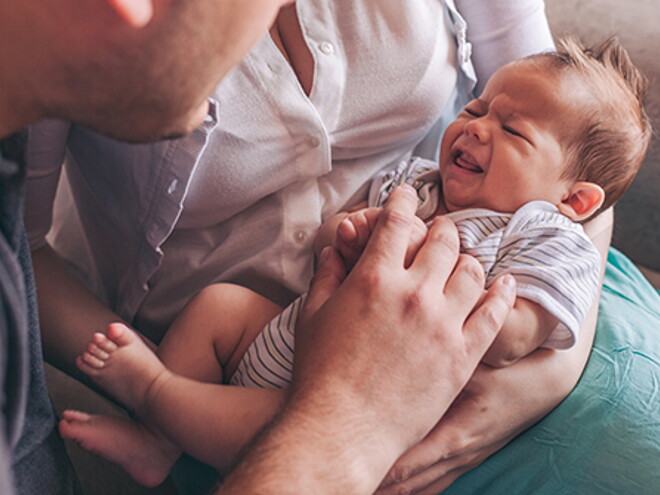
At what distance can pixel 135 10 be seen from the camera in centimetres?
51

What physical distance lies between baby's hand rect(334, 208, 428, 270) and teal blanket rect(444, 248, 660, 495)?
0.28m

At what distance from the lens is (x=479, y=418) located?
83 centimetres

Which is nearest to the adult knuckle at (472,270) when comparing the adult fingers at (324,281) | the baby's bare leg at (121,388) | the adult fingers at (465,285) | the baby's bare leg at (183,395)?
the adult fingers at (465,285)

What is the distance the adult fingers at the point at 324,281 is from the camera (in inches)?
34.0

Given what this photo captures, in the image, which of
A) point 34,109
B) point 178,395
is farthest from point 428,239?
point 34,109

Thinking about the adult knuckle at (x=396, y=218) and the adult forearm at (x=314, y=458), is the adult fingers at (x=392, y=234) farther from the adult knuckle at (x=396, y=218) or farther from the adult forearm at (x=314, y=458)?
the adult forearm at (x=314, y=458)

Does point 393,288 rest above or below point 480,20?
below

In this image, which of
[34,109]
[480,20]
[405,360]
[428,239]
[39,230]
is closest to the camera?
[34,109]

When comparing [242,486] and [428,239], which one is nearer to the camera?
[242,486]

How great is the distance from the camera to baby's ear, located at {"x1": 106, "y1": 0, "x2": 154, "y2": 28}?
501mm

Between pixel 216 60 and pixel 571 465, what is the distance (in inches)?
24.7

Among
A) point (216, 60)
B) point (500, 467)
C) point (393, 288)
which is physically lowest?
point (500, 467)

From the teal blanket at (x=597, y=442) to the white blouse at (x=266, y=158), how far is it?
39 cm

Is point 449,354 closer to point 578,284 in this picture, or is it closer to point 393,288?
point 393,288
